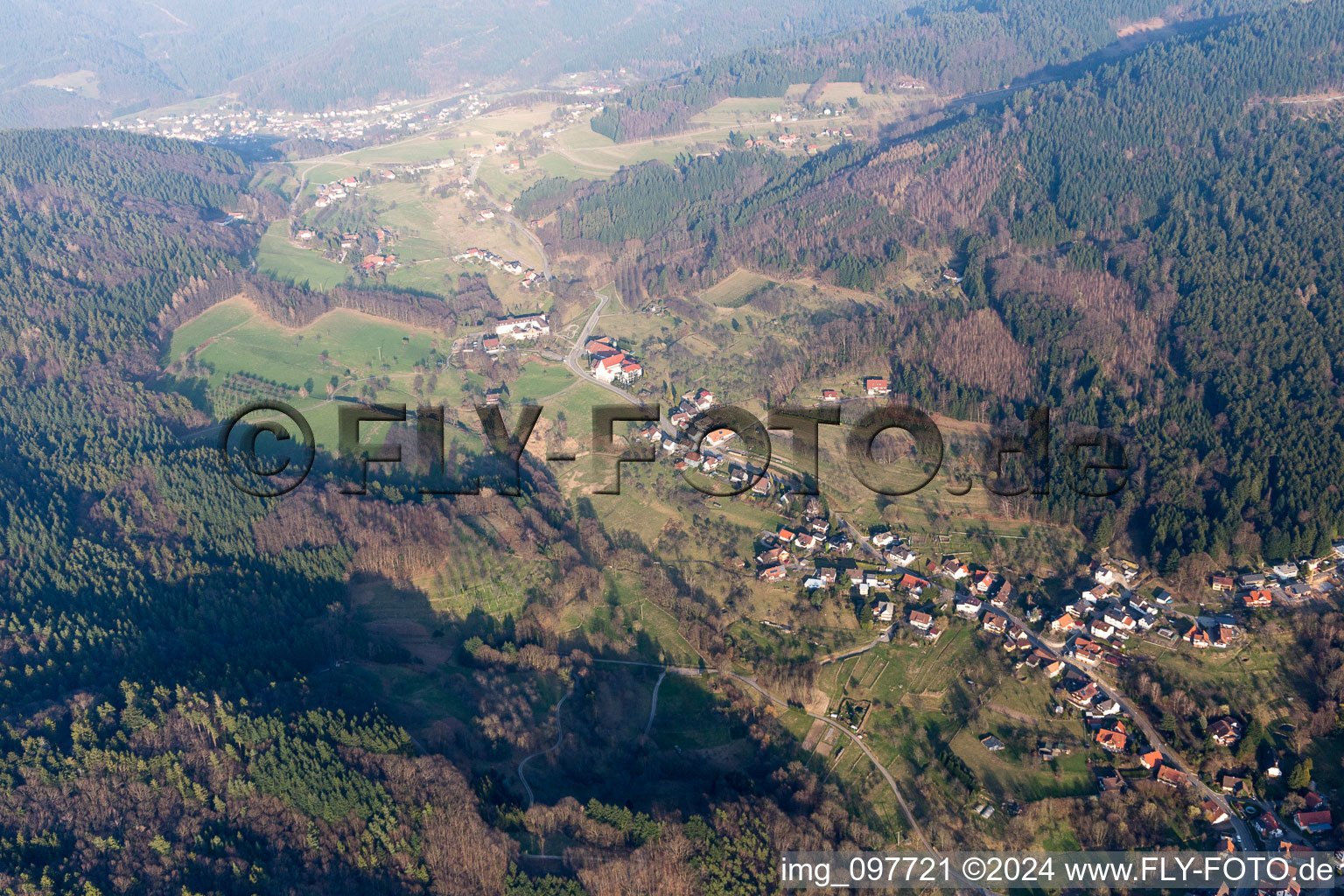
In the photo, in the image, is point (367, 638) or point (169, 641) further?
point (367, 638)

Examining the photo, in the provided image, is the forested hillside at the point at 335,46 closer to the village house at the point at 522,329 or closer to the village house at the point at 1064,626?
the village house at the point at 522,329

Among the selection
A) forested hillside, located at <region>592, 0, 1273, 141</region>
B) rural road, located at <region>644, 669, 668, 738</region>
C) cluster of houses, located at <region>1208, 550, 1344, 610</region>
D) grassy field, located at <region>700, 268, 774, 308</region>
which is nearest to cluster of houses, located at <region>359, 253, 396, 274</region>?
grassy field, located at <region>700, 268, 774, 308</region>

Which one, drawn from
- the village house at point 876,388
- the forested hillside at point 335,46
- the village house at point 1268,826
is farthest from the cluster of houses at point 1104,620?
the forested hillside at point 335,46

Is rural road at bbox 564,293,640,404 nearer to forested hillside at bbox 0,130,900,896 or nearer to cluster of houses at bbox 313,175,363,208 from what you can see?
forested hillside at bbox 0,130,900,896

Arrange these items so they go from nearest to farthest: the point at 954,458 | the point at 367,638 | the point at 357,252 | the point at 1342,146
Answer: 1. the point at 367,638
2. the point at 954,458
3. the point at 1342,146
4. the point at 357,252

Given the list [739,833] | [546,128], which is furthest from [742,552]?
[546,128]

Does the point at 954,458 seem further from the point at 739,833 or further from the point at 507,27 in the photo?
the point at 507,27
